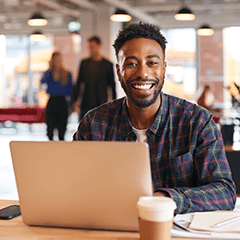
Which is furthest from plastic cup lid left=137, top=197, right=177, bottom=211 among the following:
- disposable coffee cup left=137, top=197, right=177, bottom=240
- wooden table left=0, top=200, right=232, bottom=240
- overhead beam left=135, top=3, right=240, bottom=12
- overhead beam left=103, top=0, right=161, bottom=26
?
overhead beam left=135, top=3, right=240, bottom=12

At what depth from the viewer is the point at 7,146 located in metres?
8.62

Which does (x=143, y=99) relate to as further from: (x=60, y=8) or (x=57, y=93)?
(x=60, y=8)

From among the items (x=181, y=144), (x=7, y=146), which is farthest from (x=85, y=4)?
(x=181, y=144)

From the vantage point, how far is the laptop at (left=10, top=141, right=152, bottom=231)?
0.98m

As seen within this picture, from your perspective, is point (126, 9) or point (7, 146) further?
point (126, 9)

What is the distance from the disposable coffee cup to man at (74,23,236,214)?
0.54 meters

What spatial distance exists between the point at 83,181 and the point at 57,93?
16.0ft

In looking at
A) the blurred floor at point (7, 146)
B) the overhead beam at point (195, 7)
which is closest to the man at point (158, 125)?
the blurred floor at point (7, 146)

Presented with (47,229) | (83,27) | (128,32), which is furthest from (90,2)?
(47,229)

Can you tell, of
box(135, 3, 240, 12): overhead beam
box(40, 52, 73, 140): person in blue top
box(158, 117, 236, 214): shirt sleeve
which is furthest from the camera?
box(135, 3, 240, 12): overhead beam

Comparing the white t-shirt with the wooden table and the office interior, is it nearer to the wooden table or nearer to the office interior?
the wooden table

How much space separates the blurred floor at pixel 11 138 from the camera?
448 centimetres

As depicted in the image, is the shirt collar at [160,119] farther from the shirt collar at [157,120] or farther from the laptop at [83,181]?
the laptop at [83,181]

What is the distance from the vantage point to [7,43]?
1316 cm
